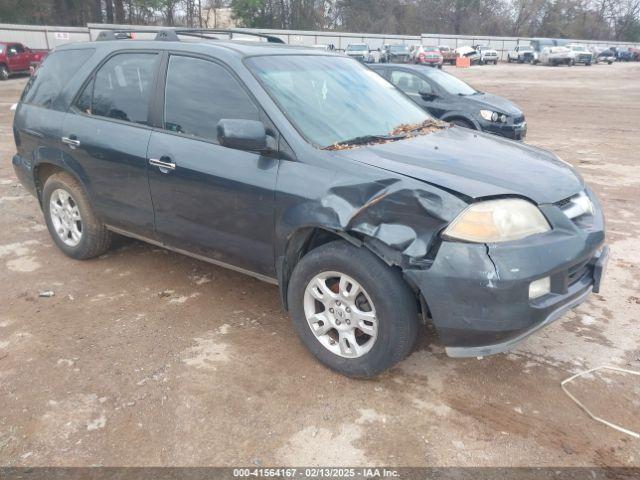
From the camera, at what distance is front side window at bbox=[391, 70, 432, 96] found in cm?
990

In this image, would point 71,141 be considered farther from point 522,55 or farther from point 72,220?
point 522,55

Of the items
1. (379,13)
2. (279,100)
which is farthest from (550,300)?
(379,13)

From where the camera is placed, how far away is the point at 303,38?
45562mm

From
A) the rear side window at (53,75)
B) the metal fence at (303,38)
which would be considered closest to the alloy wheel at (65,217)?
the rear side window at (53,75)

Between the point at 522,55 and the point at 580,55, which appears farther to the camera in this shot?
the point at 522,55

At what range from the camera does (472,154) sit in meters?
3.26

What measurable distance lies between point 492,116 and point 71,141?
7.18 meters

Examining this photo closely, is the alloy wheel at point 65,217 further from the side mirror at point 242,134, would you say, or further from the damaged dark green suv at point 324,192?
the side mirror at point 242,134

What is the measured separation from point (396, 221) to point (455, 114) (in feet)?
23.9

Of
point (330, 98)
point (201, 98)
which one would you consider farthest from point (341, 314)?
point (201, 98)

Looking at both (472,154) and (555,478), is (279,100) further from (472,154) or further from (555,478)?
(555,478)

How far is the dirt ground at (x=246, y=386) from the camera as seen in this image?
2.50 metres

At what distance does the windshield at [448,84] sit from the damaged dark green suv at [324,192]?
601cm

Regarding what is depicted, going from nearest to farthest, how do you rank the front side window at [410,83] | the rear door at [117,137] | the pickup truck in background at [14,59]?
the rear door at [117,137]
the front side window at [410,83]
the pickup truck in background at [14,59]
